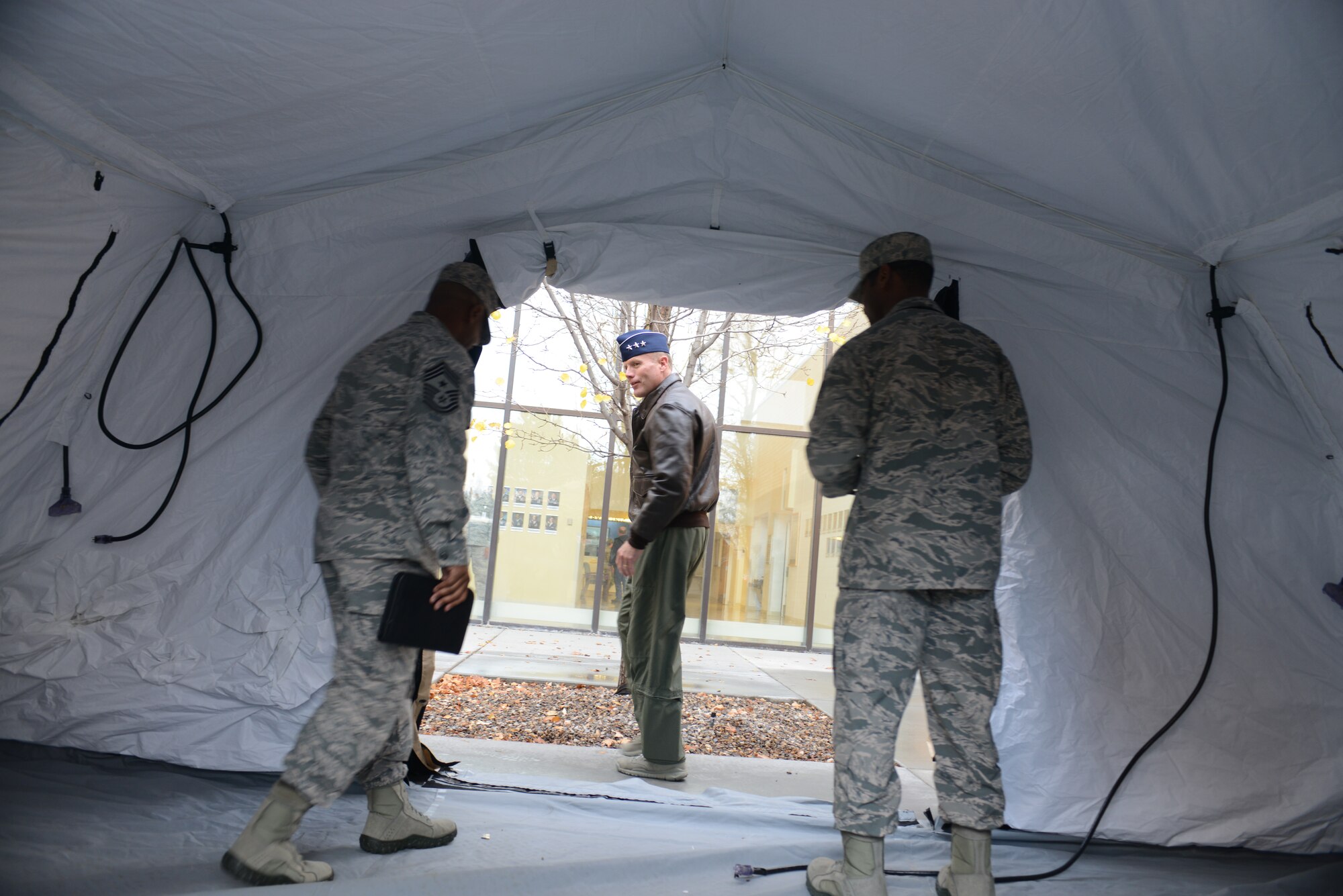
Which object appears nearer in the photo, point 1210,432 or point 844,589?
point 844,589

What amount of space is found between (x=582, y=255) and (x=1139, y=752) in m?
2.75

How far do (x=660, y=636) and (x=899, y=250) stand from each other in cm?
187

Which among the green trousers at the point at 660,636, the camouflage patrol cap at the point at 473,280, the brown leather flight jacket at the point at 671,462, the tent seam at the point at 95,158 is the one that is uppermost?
the tent seam at the point at 95,158

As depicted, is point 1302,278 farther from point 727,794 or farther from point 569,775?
point 569,775

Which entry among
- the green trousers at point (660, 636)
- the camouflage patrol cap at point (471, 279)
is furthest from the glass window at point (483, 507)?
the camouflage patrol cap at point (471, 279)

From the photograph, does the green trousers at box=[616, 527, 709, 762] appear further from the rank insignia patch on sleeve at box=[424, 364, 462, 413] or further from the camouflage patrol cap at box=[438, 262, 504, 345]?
the rank insignia patch on sleeve at box=[424, 364, 462, 413]

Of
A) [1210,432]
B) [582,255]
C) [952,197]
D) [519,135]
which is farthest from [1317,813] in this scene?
[519,135]

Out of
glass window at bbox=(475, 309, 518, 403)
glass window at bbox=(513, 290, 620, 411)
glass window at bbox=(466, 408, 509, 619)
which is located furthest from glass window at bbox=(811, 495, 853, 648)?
glass window at bbox=(475, 309, 518, 403)

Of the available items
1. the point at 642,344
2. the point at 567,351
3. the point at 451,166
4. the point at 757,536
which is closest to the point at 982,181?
the point at 642,344

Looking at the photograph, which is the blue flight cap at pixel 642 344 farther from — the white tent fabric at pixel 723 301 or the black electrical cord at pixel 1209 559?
the black electrical cord at pixel 1209 559

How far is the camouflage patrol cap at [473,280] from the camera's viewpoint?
2.78 meters

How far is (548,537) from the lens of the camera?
9.94 meters

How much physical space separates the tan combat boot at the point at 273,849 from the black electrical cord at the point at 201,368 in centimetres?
130

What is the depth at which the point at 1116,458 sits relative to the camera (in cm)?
333
